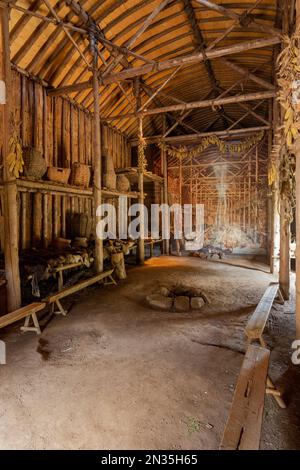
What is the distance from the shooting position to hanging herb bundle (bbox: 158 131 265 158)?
13.7m

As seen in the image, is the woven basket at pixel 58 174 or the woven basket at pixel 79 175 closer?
the woven basket at pixel 58 174

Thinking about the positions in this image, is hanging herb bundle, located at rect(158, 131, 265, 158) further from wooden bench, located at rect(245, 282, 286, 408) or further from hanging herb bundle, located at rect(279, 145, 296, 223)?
wooden bench, located at rect(245, 282, 286, 408)

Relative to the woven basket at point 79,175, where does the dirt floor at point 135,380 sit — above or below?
below

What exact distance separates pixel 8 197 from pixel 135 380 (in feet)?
14.0

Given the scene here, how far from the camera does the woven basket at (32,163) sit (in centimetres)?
677

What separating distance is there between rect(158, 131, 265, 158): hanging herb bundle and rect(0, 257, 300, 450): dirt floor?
10.3m

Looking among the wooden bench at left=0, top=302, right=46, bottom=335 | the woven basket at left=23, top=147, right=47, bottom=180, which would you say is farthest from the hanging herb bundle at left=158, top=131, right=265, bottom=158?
the wooden bench at left=0, top=302, right=46, bottom=335

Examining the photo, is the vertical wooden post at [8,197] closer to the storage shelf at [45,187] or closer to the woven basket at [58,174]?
the storage shelf at [45,187]

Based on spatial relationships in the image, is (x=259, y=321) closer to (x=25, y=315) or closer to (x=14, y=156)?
(x=25, y=315)

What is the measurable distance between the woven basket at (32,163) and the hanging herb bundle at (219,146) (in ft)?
29.3

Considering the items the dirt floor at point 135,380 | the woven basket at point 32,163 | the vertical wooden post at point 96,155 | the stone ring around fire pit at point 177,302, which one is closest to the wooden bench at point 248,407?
the dirt floor at point 135,380

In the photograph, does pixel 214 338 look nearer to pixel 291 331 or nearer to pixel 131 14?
pixel 291 331

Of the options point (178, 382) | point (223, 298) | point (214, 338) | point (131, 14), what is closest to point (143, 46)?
point (131, 14)

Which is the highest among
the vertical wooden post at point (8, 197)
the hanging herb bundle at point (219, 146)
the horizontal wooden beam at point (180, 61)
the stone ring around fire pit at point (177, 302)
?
the horizontal wooden beam at point (180, 61)
